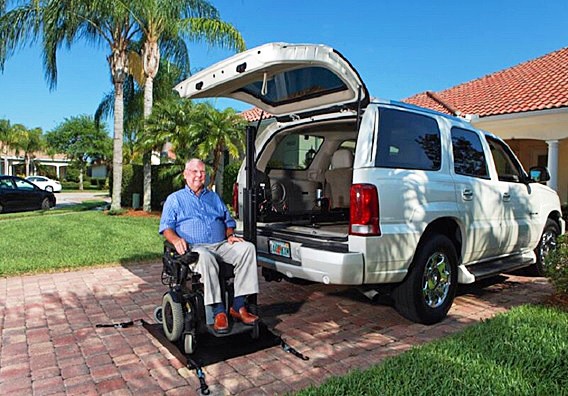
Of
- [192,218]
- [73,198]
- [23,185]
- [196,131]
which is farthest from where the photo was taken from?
[73,198]

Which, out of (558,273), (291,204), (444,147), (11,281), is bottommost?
(11,281)

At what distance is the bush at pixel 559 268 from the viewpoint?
14.8 ft

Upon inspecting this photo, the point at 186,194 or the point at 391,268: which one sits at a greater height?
the point at 186,194

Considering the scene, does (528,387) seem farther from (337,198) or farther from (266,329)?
(337,198)

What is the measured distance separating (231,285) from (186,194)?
0.87 metres

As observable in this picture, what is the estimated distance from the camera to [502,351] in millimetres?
3264

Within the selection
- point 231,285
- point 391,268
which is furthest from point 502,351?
point 231,285

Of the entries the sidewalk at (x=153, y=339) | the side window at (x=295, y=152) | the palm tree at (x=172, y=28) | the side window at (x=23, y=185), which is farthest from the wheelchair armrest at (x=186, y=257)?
the side window at (x=23, y=185)

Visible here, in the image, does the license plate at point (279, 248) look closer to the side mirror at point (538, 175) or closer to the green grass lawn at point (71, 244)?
the side mirror at point (538, 175)

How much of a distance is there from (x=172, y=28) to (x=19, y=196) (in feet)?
28.8

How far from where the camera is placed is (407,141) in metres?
4.08

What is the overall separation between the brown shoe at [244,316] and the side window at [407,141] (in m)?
1.64

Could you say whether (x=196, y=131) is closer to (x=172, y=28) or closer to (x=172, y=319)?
(x=172, y=28)

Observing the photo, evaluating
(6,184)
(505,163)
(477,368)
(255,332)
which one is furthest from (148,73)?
(477,368)
